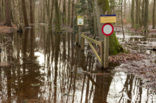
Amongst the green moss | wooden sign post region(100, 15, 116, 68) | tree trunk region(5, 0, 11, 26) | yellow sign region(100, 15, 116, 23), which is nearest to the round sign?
wooden sign post region(100, 15, 116, 68)

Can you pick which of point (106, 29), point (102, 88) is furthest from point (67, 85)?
point (106, 29)

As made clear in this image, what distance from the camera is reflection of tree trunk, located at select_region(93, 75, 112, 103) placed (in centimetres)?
473

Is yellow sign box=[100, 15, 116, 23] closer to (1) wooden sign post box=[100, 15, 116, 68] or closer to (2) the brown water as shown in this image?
(1) wooden sign post box=[100, 15, 116, 68]

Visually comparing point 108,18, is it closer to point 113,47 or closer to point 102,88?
point 102,88

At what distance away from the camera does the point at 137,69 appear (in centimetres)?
734

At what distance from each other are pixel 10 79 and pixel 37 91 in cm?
145

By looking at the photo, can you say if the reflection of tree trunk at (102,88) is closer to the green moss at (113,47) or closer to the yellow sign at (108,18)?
the yellow sign at (108,18)

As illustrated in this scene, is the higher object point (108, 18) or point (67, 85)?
point (108, 18)

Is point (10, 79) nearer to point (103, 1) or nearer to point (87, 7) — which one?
point (103, 1)

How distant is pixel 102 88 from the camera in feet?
18.1

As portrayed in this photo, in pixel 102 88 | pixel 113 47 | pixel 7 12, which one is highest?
pixel 7 12

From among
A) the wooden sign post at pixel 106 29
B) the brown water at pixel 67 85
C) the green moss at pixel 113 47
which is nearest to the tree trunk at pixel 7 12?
the brown water at pixel 67 85

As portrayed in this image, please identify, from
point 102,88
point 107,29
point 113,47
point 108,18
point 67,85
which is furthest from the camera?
point 113,47

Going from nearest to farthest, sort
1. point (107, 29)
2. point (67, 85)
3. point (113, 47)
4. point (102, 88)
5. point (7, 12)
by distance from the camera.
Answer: point (102, 88)
point (67, 85)
point (107, 29)
point (113, 47)
point (7, 12)
